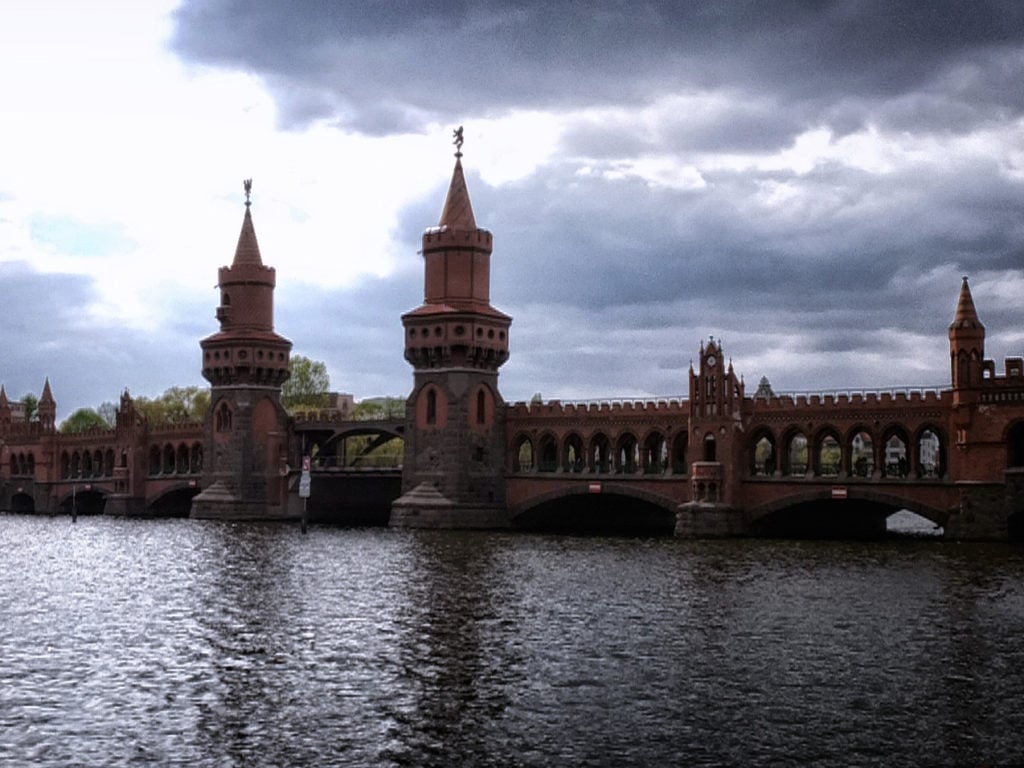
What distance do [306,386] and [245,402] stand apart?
47.4 metres

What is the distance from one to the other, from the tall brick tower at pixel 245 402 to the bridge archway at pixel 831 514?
128 ft

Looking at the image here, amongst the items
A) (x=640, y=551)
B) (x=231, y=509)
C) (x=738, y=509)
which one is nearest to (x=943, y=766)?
(x=640, y=551)

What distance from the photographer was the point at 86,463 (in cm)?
12406

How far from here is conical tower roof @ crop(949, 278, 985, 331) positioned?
207 feet

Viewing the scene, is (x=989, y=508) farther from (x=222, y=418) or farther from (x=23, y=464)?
(x=23, y=464)

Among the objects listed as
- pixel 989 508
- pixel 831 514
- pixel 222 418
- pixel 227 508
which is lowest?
pixel 227 508

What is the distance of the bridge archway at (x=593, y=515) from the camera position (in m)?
79.9

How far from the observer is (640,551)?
60156mm

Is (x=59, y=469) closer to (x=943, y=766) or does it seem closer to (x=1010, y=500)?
(x=1010, y=500)

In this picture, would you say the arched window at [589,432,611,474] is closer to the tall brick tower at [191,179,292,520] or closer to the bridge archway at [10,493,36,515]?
the tall brick tower at [191,179,292,520]

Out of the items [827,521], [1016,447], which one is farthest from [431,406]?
[1016,447]

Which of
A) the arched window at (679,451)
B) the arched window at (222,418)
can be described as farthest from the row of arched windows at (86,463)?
the arched window at (679,451)

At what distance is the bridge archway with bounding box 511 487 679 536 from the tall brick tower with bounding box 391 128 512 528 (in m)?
2.71

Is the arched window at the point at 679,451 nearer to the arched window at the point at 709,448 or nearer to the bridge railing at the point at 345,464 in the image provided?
the arched window at the point at 709,448
